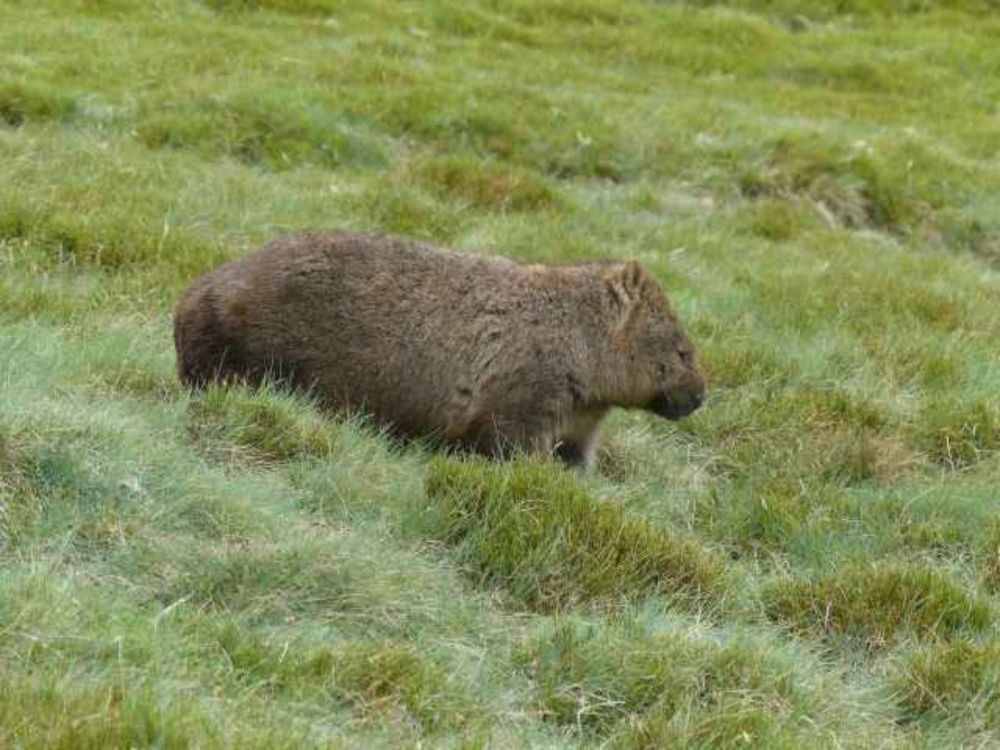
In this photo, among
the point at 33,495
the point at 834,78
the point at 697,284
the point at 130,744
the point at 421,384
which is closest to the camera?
the point at 130,744

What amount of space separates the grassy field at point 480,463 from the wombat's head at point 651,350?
10.2 inches

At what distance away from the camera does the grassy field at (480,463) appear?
4.35 m

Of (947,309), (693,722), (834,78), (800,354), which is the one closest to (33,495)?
(693,722)

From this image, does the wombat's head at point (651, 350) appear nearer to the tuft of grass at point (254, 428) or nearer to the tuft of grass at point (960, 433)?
the tuft of grass at point (960, 433)

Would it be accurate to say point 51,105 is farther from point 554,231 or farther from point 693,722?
point 693,722

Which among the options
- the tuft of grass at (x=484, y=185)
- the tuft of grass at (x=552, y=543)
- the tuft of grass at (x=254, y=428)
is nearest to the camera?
the tuft of grass at (x=552, y=543)

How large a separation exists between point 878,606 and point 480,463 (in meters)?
1.57

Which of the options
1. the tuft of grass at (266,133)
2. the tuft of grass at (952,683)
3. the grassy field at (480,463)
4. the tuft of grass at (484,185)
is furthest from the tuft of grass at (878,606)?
the tuft of grass at (266,133)

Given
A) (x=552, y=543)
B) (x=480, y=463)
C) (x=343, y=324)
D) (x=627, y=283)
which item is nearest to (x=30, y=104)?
(x=343, y=324)

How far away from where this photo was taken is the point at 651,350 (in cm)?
752

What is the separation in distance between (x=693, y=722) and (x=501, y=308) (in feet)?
10.1

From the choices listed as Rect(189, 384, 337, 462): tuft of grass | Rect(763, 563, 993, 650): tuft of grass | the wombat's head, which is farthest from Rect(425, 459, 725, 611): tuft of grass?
the wombat's head

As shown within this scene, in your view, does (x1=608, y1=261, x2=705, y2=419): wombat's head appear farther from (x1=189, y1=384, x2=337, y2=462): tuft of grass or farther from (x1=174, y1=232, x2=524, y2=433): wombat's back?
(x1=189, y1=384, x2=337, y2=462): tuft of grass

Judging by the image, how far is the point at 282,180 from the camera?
36.2 feet
